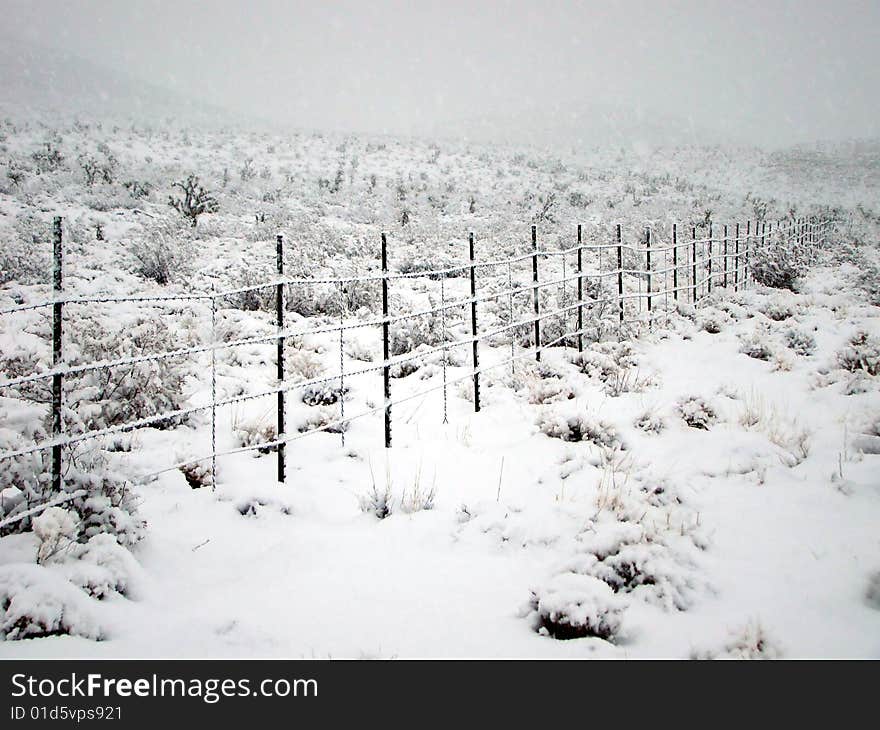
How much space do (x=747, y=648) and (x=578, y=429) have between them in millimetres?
3219

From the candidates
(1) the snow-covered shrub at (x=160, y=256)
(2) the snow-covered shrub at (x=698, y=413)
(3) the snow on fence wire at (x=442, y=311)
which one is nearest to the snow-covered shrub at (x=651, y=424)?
(2) the snow-covered shrub at (x=698, y=413)

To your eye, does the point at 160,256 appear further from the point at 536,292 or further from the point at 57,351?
the point at 57,351

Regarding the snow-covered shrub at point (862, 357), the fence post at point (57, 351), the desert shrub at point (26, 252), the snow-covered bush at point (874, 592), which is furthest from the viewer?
the desert shrub at point (26, 252)

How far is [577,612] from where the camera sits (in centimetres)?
278

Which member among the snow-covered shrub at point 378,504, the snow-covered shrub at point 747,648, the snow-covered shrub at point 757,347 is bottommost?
the snow-covered shrub at point 747,648

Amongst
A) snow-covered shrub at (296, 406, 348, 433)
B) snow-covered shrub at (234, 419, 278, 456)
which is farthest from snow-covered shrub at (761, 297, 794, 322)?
snow-covered shrub at (234, 419, 278, 456)

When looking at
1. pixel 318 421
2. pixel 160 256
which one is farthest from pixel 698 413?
pixel 160 256

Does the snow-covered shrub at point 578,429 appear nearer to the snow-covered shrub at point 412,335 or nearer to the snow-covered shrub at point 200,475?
the snow-covered shrub at point 200,475

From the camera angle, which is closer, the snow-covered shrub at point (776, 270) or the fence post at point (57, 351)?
the fence post at point (57, 351)

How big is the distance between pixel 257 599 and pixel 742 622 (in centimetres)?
235

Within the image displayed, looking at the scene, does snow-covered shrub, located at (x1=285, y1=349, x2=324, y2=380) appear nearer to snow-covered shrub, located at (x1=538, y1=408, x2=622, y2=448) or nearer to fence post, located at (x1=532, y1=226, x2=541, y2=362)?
fence post, located at (x1=532, y1=226, x2=541, y2=362)

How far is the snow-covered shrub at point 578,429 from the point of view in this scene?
547 cm

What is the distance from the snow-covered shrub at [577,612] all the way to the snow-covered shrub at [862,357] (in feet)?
20.2
